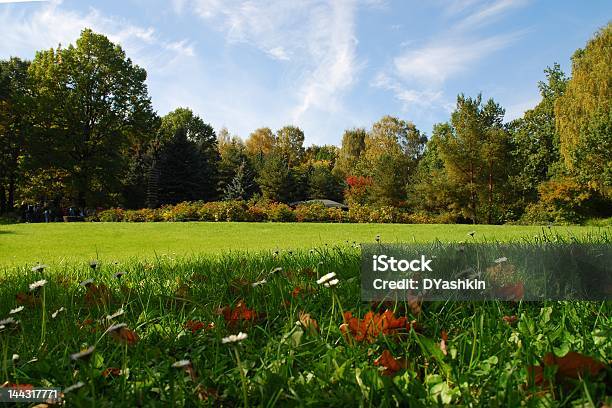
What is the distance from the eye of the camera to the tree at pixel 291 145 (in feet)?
80.4

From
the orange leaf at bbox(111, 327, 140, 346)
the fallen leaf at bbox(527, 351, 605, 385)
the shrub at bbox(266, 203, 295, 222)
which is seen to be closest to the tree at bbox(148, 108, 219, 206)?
the shrub at bbox(266, 203, 295, 222)

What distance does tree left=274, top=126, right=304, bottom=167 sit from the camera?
24516 mm

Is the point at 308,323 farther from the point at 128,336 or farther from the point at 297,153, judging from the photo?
the point at 297,153

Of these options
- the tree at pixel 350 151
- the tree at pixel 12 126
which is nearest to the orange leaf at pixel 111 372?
the tree at pixel 350 151

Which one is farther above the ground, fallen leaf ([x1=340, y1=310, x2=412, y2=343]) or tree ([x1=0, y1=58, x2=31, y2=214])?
tree ([x1=0, y1=58, x2=31, y2=214])

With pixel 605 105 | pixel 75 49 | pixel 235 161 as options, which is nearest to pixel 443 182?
pixel 605 105

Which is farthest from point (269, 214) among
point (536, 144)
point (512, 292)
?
point (512, 292)

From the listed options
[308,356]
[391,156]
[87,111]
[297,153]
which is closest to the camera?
[308,356]

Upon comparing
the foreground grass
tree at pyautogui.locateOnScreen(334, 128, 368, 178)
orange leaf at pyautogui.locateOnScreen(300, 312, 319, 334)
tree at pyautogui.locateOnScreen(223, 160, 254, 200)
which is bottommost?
the foreground grass

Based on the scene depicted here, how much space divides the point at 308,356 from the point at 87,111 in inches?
986

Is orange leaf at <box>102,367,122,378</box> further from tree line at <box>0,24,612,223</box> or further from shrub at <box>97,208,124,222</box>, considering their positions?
shrub at <box>97,208,124,222</box>

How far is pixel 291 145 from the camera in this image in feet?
81.6

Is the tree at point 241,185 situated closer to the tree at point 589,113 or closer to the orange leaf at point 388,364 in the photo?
the tree at point 589,113

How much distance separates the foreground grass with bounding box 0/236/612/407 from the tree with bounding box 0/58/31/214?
25030 millimetres
